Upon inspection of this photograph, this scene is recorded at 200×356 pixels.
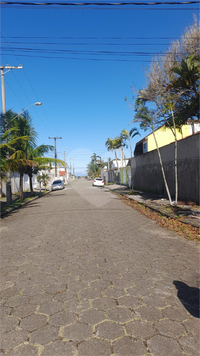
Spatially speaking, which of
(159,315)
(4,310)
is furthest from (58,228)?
(159,315)

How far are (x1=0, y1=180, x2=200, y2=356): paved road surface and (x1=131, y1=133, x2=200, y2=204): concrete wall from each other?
20.4ft

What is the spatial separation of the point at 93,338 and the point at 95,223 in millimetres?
6290

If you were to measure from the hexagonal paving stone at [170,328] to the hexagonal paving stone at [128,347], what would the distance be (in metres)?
0.31

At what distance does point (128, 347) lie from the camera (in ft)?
7.86

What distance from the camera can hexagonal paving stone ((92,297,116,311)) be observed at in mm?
3103

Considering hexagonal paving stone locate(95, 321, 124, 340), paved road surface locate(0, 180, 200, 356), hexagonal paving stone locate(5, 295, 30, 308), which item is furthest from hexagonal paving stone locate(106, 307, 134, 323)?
hexagonal paving stone locate(5, 295, 30, 308)

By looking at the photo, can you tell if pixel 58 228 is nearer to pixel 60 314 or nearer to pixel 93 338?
pixel 60 314

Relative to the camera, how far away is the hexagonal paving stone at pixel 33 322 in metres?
2.73

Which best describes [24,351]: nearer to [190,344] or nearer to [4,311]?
[4,311]

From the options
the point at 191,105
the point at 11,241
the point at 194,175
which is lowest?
the point at 11,241

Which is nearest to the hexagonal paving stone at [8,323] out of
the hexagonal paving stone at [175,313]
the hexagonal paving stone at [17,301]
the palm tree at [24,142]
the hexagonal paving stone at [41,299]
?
the hexagonal paving stone at [17,301]

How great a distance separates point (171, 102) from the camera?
419 inches

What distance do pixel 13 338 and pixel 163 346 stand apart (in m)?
1.54

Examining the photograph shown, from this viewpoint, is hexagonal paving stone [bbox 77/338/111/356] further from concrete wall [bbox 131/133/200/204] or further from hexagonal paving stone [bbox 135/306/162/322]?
concrete wall [bbox 131/133/200/204]
